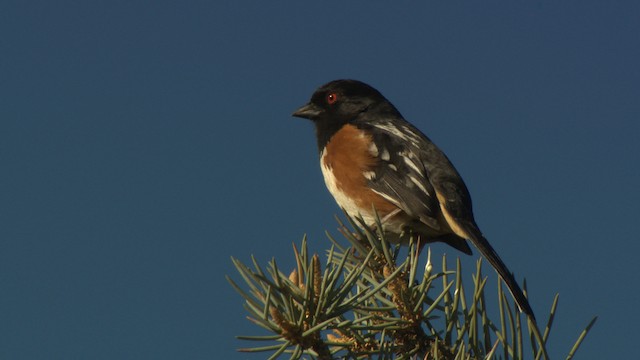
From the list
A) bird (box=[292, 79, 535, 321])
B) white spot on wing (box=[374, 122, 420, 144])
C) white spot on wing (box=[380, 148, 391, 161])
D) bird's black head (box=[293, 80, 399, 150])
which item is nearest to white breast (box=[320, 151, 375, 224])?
bird (box=[292, 79, 535, 321])

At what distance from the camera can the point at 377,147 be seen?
348 centimetres

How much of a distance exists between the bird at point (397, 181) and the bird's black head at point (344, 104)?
0.06 meters

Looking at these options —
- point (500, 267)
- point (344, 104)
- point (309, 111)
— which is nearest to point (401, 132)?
point (344, 104)

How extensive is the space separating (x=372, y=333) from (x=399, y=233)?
1587mm

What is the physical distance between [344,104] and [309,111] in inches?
7.5

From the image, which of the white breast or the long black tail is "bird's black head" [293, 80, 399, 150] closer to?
the white breast

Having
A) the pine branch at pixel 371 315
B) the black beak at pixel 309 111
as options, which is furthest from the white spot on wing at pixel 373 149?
the pine branch at pixel 371 315

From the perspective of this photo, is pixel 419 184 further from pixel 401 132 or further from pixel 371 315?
pixel 371 315

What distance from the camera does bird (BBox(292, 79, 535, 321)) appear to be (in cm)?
308

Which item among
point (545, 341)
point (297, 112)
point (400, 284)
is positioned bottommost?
point (545, 341)

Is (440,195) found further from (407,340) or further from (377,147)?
(407,340)

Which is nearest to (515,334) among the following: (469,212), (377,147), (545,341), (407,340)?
(545,341)

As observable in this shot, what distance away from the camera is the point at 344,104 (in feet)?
13.2

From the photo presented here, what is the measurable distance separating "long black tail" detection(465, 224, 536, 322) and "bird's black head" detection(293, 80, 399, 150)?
3.91 feet
